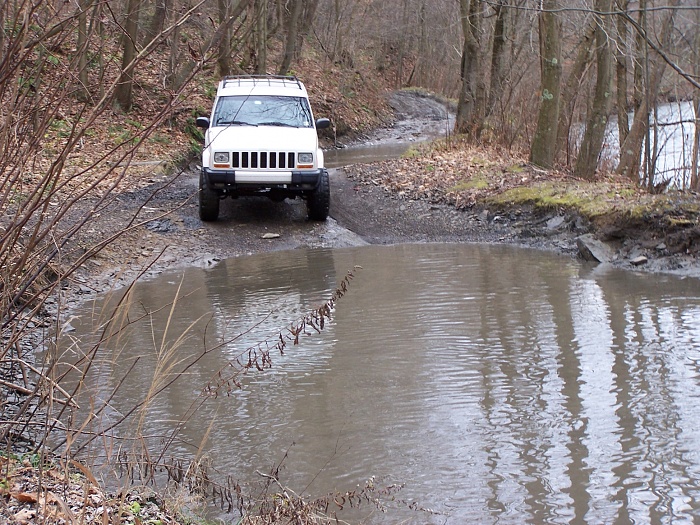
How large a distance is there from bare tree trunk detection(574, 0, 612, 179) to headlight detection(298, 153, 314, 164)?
5.74 metres

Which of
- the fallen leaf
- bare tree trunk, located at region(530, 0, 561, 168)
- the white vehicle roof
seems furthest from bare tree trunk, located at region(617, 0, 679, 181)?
the fallen leaf

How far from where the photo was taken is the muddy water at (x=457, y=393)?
430 cm

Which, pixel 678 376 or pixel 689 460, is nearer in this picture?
pixel 689 460

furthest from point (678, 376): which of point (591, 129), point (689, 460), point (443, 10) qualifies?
point (443, 10)

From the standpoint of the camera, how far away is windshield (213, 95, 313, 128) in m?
11.8

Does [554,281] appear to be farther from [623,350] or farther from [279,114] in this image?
[279,114]

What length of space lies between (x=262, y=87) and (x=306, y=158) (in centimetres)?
211

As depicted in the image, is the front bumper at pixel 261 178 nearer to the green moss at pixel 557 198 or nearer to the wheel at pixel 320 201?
the wheel at pixel 320 201

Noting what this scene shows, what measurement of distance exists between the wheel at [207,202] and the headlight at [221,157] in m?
0.43

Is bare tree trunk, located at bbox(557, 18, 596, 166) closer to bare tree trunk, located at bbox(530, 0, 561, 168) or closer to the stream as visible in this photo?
bare tree trunk, located at bbox(530, 0, 561, 168)

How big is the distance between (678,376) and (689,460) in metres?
1.43

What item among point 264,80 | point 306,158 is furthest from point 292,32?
point 306,158

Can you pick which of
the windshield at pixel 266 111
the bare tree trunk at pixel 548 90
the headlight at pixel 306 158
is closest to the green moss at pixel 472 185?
the bare tree trunk at pixel 548 90

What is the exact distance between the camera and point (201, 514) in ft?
12.9
